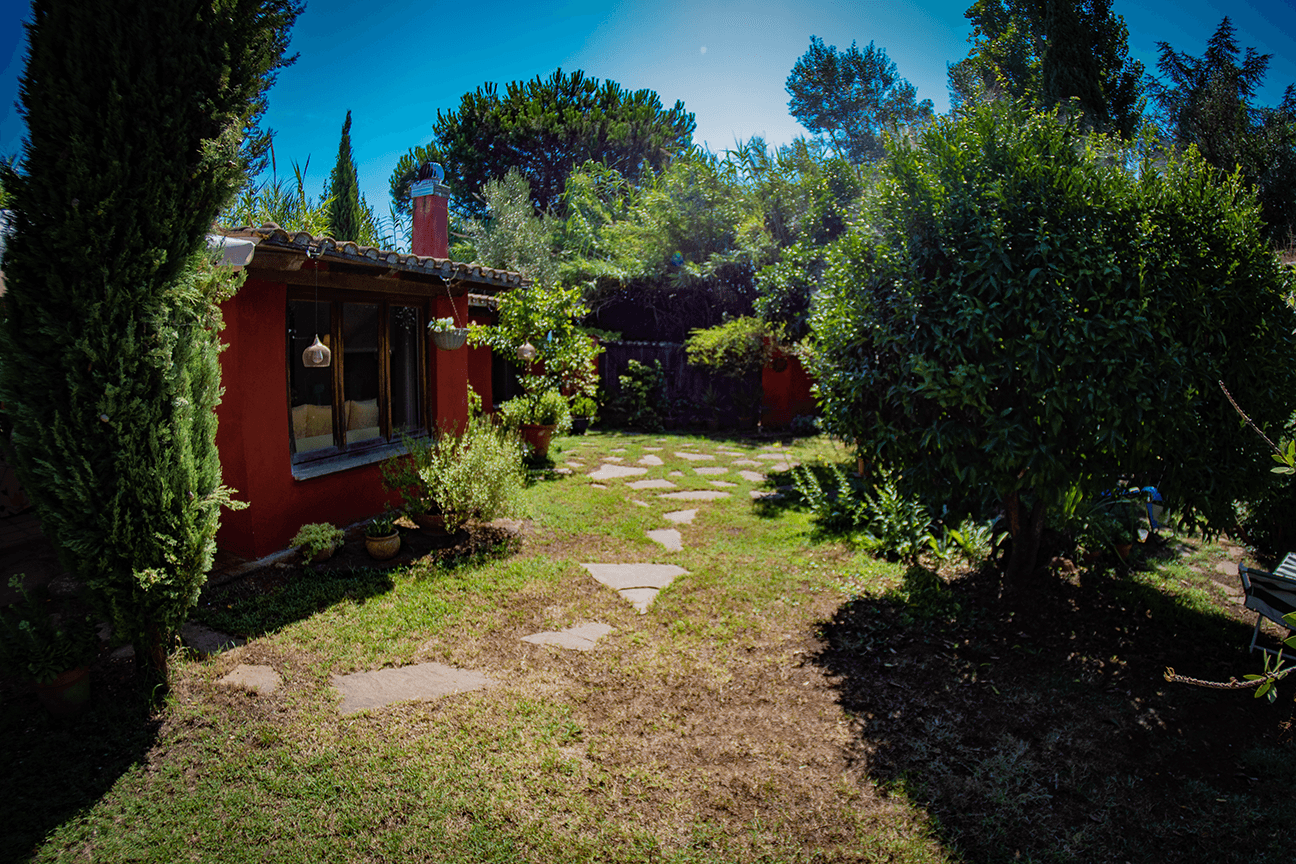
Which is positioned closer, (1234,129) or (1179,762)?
(1179,762)

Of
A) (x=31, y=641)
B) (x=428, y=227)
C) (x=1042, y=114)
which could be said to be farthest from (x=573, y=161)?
(x=31, y=641)

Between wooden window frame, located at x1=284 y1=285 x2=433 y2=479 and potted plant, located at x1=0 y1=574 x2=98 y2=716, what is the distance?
2.41 meters

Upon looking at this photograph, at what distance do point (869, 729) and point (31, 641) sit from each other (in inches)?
154

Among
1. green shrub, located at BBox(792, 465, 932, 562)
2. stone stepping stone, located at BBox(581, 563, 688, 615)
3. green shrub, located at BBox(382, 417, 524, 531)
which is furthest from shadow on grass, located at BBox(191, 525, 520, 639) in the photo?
green shrub, located at BBox(792, 465, 932, 562)

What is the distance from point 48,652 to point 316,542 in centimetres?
208

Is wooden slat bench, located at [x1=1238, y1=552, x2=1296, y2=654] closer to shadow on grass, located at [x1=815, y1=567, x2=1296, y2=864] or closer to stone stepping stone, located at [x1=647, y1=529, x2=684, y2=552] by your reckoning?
shadow on grass, located at [x1=815, y1=567, x2=1296, y2=864]

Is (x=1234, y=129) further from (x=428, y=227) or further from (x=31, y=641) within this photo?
(x=31, y=641)

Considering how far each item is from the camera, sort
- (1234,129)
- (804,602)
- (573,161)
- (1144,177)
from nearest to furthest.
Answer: (1144,177), (804,602), (1234,129), (573,161)

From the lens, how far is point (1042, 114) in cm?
390

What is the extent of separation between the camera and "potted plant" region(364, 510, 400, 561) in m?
5.08

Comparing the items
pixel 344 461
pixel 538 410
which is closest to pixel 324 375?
pixel 344 461

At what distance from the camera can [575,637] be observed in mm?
3936

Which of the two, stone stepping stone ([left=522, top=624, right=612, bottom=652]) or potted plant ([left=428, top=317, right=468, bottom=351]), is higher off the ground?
potted plant ([left=428, top=317, right=468, bottom=351])

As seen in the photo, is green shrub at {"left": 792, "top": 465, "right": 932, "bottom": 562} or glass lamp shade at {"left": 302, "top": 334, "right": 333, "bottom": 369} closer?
glass lamp shade at {"left": 302, "top": 334, "right": 333, "bottom": 369}
